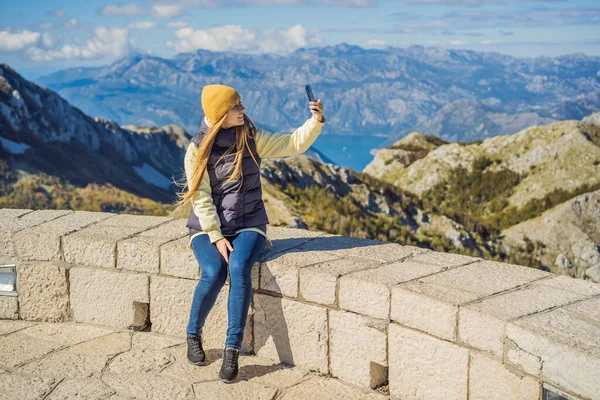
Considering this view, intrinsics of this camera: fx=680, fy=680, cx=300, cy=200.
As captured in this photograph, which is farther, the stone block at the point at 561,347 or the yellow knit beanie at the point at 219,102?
the yellow knit beanie at the point at 219,102

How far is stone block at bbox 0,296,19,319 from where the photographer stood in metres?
5.33

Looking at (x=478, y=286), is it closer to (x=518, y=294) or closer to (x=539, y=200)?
(x=518, y=294)

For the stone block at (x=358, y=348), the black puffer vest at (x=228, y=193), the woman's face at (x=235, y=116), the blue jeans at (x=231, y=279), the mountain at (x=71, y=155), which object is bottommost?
the mountain at (x=71, y=155)

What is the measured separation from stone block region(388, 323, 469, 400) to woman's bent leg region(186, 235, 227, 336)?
1.18m

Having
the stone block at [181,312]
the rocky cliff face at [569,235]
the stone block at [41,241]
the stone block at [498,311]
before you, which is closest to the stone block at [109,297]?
the stone block at [181,312]

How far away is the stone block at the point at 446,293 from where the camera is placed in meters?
3.62

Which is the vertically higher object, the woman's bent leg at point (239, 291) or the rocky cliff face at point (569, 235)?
the woman's bent leg at point (239, 291)

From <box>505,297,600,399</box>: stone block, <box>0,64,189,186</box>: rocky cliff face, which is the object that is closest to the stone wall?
<box>505,297,600,399</box>: stone block

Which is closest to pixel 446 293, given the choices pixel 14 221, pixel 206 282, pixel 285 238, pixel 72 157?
pixel 206 282

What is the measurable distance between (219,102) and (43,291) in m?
2.12

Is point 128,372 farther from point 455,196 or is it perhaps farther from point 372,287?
point 455,196

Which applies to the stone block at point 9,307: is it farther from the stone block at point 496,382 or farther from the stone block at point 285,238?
the stone block at point 496,382

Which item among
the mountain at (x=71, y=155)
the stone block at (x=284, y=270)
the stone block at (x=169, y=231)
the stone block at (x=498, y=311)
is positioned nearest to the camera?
the stone block at (x=498, y=311)

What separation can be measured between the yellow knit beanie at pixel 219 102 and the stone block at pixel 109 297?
129 centimetres
